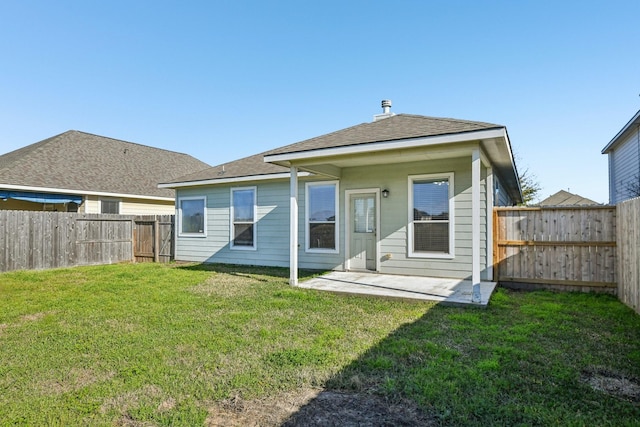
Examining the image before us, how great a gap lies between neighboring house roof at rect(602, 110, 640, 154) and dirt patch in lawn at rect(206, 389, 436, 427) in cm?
1227

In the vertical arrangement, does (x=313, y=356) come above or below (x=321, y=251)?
below

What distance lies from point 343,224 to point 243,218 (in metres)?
3.51

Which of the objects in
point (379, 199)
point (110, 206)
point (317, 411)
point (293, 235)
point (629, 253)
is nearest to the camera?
point (317, 411)

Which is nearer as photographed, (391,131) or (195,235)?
(391,131)

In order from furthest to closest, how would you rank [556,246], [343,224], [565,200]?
1. [565,200]
2. [343,224]
3. [556,246]

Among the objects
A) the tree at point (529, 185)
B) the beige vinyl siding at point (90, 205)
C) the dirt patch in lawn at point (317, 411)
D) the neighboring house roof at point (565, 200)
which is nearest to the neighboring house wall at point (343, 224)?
the beige vinyl siding at point (90, 205)

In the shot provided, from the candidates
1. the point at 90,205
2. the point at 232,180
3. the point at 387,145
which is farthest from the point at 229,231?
the point at 387,145

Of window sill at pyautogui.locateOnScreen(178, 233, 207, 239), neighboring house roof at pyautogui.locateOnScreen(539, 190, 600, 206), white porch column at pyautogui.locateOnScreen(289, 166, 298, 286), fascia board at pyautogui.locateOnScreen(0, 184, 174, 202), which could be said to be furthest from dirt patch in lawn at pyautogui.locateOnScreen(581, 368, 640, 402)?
neighboring house roof at pyautogui.locateOnScreen(539, 190, 600, 206)

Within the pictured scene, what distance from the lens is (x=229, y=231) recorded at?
35.5 ft

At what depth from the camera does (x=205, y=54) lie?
11.6m

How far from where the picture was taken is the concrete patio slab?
5.70 m

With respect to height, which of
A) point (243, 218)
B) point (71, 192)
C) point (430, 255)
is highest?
point (71, 192)

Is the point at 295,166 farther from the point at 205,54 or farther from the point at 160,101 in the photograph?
the point at 160,101

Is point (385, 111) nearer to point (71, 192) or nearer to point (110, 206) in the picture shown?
point (71, 192)
